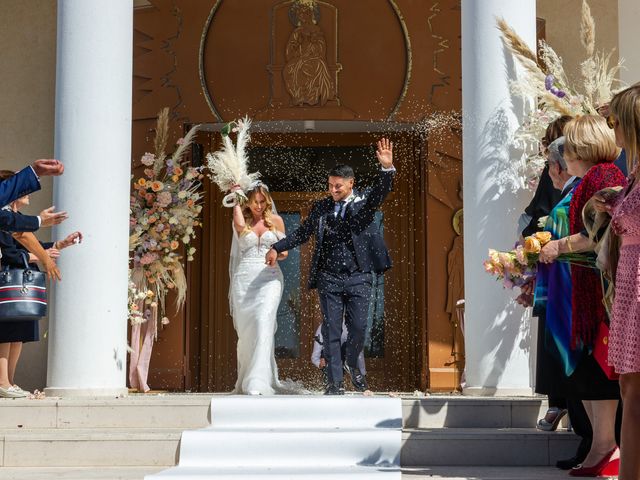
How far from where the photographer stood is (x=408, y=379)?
12.7 m

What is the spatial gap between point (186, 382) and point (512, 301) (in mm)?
4614

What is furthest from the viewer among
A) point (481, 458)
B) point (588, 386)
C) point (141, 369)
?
point (141, 369)

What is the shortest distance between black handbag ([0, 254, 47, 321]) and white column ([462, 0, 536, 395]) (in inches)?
127

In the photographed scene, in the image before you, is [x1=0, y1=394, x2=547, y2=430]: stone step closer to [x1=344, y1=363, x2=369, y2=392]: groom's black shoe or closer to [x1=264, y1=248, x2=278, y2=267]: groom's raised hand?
[x1=344, y1=363, x2=369, y2=392]: groom's black shoe

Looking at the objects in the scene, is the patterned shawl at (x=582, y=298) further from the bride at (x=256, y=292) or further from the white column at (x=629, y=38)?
the white column at (x=629, y=38)

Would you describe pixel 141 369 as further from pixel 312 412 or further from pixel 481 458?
pixel 481 458

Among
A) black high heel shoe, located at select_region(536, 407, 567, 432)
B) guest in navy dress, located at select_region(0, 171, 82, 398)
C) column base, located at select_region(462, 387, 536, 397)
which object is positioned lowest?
black high heel shoe, located at select_region(536, 407, 567, 432)

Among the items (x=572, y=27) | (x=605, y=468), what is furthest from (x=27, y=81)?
(x=605, y=468)

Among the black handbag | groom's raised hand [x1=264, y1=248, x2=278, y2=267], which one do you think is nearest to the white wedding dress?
groom's raised hand [x1=264, y1=248, x2=278, y2=267]

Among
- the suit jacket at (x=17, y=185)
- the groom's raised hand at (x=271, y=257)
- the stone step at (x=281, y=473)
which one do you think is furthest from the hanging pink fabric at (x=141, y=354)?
the suit jacket at (x=17, y=185)

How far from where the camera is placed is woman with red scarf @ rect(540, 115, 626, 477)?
579 cm

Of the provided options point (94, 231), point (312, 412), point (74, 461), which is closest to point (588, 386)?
point (312, 412)

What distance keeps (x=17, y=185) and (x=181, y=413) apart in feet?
7.61

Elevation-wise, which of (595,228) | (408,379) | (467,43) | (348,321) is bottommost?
(408,379)
